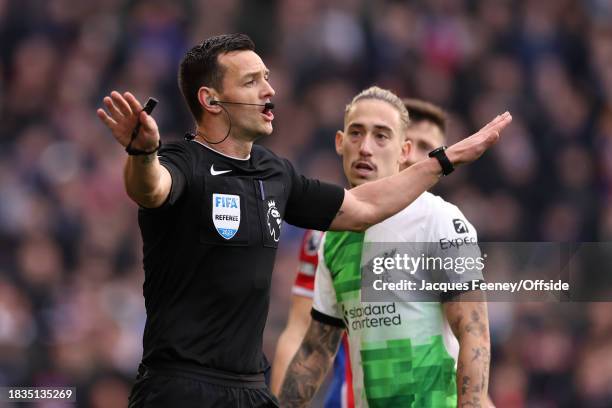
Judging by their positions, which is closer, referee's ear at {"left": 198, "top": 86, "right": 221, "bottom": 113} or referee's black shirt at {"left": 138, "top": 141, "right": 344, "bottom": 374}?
referee's black shirt at {"left": 138, "top": 141, "right": 344, "bottom": 374}

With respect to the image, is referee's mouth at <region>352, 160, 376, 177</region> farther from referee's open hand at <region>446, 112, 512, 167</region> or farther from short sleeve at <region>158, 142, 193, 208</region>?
short sleeve at <region>158, 142, 193, 208</region>

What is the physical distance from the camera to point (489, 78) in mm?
14609

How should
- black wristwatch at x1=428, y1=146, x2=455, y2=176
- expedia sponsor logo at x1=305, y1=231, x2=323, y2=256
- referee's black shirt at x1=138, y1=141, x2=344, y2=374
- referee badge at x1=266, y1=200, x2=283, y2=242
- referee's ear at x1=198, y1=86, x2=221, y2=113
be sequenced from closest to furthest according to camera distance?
referee's black shirt at x1=138, y1=141, x2=344, y2=374 → referee badge at x1=266, y1=200, x2=283, y2=242 → referee's ear at x1=198, y1=86, x2=221, y2=113 → black wristwatch at x1=428, y1=146, x2=455, y2=176 → expedia sponsor logo at x1=305, y1=231, x2=323, y2=256

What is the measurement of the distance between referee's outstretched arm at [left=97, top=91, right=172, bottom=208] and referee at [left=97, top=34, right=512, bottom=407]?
2cm

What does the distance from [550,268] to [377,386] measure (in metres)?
1.23

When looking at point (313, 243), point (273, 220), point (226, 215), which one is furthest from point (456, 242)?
point (313, 243)

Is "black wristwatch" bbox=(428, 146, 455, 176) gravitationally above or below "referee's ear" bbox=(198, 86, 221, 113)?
below

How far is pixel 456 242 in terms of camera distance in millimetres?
5711

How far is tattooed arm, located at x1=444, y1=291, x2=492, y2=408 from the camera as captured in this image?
546 cm

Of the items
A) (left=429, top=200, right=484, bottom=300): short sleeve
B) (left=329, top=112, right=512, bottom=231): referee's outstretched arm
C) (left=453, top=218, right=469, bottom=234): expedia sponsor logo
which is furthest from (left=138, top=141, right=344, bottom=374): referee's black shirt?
(left=453, top=218, right=469, bottom=234): expedia sponsor logo

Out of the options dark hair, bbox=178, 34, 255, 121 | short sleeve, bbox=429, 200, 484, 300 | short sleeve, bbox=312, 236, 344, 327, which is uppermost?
dark hair, bbox=178, 34, 255, 121

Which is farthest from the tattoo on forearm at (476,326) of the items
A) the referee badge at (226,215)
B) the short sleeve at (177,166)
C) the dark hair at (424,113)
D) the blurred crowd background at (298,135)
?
the blurred crowd background at (298,135)

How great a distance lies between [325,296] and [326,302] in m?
0.03

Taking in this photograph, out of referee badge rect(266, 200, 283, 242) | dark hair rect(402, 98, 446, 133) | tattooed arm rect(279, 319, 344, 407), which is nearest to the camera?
referee badge rect(266, 200, 283, 242)
